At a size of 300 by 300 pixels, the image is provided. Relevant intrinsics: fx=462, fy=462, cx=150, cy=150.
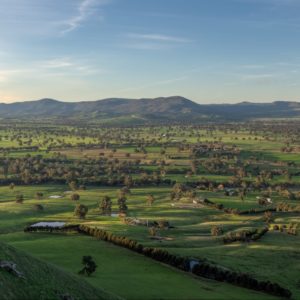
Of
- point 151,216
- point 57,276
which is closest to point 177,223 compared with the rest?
point 151,216

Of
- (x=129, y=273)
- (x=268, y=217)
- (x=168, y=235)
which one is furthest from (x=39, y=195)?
(x=129, y=273)

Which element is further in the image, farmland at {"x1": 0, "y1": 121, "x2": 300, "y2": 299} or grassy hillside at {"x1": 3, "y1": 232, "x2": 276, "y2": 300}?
farmland at {"x1": 0, "y1": 121, "x2": 300, "y2": 299}

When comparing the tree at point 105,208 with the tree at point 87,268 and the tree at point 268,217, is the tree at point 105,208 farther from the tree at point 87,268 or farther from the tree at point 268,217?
the tree at point 87,268

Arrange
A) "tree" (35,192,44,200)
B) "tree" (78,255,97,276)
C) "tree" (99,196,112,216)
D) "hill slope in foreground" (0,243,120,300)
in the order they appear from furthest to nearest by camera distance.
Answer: "tree" (35,192,44,200) → "tree" (99,196,112,216) → "tree" (78,255,97,276) → "hill slope in foreground" (0,243,120,300)

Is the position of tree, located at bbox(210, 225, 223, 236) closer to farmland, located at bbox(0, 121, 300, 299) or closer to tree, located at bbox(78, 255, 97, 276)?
farmland, located at bbox(0, 121, 300, 299)

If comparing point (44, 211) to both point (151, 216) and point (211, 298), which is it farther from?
point (211, 298)

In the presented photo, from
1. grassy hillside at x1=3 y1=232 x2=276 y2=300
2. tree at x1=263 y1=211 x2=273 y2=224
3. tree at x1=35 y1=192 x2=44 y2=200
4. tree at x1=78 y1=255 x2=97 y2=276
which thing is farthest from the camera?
tree at x1=35 y1=192 x2=44 y2=200

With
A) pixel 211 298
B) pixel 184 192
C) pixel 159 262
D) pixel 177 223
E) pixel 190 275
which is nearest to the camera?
pixel 211 298

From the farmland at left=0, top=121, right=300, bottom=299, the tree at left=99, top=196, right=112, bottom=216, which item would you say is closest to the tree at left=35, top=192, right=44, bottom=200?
the farmland at left=0, top=121, right=300, bottom=299
